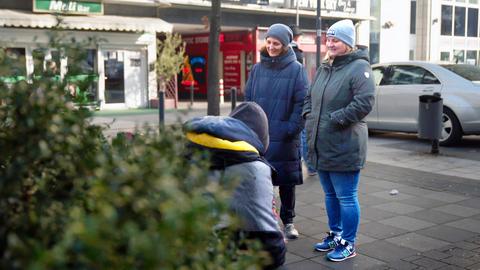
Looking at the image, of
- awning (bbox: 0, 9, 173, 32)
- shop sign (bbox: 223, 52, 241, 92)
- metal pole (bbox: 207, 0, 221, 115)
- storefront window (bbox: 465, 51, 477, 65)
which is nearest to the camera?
metal pole (bbox: 207, 0, 221, 115)

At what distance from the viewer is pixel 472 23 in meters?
40.7

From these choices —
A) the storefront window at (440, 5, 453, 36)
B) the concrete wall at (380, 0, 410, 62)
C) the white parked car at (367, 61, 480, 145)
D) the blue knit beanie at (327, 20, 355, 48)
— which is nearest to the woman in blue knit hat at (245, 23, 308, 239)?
the blue knit beanie at (327, 20, 355, 48)

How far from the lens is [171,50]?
71.2 feet

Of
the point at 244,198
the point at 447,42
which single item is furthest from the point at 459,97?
the point at 447,42

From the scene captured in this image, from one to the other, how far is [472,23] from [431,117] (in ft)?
112

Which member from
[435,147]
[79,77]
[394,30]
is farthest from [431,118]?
[394,30]

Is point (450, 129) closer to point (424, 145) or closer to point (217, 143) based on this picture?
point (424, 145)

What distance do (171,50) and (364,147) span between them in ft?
58.6

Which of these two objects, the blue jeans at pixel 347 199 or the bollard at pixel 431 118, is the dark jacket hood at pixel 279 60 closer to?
the blue jeans at pixel 347 199

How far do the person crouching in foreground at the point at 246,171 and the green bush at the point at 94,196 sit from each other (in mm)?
1031

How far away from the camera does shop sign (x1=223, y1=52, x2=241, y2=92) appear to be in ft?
88.8

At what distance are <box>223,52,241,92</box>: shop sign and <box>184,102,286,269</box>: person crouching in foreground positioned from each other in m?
24.1

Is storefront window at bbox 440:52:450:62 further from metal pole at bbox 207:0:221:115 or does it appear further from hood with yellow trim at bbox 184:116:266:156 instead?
hood with yellow trim at bbox 184:116:266:156

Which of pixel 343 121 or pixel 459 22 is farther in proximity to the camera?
pixel 459 22
